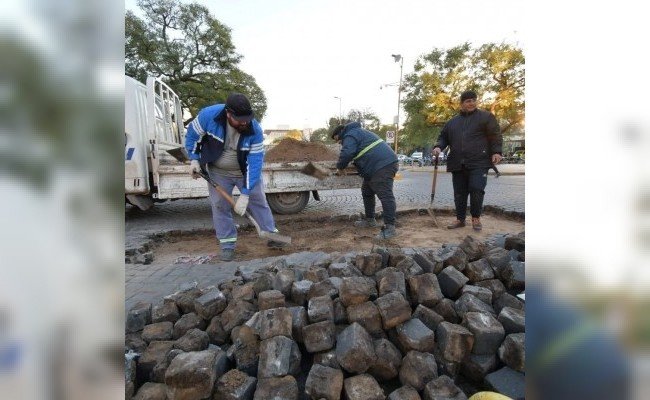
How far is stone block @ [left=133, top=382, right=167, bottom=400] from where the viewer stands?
1519 millimetres

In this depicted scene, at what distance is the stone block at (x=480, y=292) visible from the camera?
2.08 metres

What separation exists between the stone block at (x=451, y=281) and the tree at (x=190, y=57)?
59.8 feet

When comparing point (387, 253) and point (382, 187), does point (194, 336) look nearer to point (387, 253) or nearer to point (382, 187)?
point (387, 253)

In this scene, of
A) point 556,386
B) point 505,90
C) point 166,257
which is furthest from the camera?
point 505,90

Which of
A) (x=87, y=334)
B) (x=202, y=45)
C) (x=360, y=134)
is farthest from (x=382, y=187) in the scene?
(x=202, y=45)

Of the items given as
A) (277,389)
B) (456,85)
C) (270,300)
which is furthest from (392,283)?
(456,85)

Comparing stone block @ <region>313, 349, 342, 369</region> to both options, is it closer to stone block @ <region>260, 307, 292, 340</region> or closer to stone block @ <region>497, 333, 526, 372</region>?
stone block @ <region>260, 307, 292, 340</region>

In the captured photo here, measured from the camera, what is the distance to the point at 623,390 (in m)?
0.55

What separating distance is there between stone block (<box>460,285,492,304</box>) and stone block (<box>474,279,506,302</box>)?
0.35 feet

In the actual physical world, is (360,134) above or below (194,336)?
above

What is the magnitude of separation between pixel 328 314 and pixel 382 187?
2809 mm

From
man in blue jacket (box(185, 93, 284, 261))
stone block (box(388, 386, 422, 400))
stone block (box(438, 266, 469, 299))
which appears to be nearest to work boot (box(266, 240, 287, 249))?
man in blue jacket (box(185, 93, 284, 261))

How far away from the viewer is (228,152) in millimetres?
3732

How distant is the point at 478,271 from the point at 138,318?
2.26 meters
